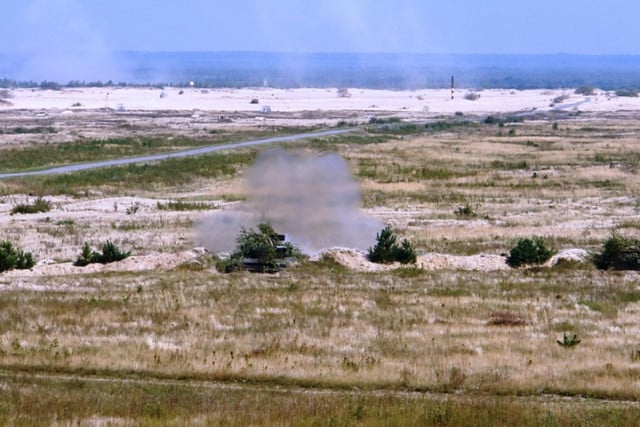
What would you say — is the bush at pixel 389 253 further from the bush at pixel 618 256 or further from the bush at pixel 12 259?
the bush at pixel 12 259

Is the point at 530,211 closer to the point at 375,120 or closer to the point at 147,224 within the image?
the point at 147,224

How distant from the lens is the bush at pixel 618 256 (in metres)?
33.5

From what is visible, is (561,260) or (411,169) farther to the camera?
A: (411,169)

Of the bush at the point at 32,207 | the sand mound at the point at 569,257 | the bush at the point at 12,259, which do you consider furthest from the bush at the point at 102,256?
the bush at the point at 32,207

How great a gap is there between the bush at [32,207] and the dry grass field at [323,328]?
64cm

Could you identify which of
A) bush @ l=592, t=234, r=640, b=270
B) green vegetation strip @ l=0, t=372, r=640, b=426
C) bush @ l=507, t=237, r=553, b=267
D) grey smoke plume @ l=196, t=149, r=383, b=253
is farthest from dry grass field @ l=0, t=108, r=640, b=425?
grey smoke plume @ l=196, t=149, r=383, b=253

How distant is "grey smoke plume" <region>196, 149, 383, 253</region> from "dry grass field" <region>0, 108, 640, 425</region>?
1.83 meters

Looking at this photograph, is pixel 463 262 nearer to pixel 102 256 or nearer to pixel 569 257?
pixel 569 257

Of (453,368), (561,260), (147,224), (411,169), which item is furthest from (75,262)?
(411,169)

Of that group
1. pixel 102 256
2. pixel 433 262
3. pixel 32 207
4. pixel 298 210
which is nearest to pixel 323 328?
pixel 433 262

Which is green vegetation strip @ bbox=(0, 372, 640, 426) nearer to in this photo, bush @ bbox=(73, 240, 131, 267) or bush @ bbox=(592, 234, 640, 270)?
bush @ bbox=(73, 240, 131, 267)

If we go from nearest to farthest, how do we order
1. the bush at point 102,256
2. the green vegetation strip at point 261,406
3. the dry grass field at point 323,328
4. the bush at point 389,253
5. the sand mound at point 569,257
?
1. the green vegetation strip at point 261,406
2. the dry grass field at point 323,328
3. the bush at point 102,256
4. the sand mound at point 569,257
5. the bush at point 389,253

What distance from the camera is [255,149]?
3354 inches

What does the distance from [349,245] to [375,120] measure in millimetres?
99505
